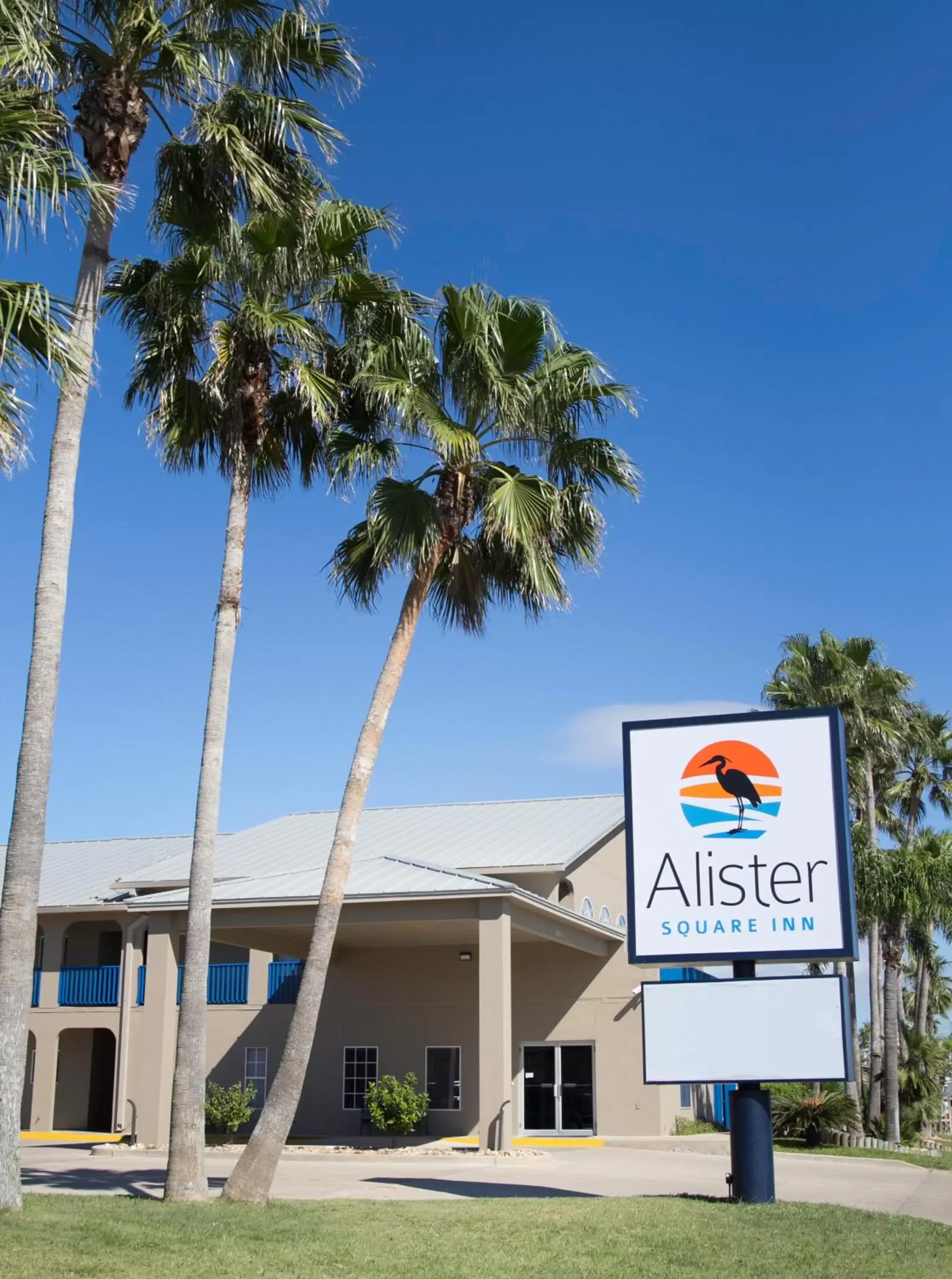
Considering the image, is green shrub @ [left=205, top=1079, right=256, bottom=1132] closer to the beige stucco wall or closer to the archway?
the beige stucco wall

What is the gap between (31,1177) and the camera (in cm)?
1639

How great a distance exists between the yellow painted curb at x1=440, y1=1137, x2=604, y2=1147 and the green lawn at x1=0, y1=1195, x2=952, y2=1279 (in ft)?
39.5

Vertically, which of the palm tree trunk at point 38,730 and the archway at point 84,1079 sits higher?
the palm tree trunk at point 38,730

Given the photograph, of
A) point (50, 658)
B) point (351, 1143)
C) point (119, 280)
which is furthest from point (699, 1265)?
point (351, 1143)

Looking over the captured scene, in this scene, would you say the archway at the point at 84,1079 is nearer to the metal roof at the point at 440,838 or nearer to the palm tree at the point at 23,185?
the metal roof at the point at 440,838

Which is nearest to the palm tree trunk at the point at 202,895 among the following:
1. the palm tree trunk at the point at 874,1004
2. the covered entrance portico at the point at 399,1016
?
the covered entrance portico at the point at 399,1016

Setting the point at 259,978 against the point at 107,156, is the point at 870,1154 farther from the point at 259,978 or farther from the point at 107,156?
the point at 107,156

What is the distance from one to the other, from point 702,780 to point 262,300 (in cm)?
765

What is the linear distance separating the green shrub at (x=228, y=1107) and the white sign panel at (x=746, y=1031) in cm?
1291

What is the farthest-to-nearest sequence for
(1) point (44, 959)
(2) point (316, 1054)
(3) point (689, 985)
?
1. (1) point (44, 959)
2. (2) point (316, 1054)
3. (3) point (689, 985)

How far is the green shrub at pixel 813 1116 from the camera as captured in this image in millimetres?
28688

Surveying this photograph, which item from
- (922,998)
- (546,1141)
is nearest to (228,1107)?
(546,1141)

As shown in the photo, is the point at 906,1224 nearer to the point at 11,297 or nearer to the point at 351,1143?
the point at 11,297

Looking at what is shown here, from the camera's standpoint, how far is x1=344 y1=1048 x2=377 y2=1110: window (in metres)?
28.0
